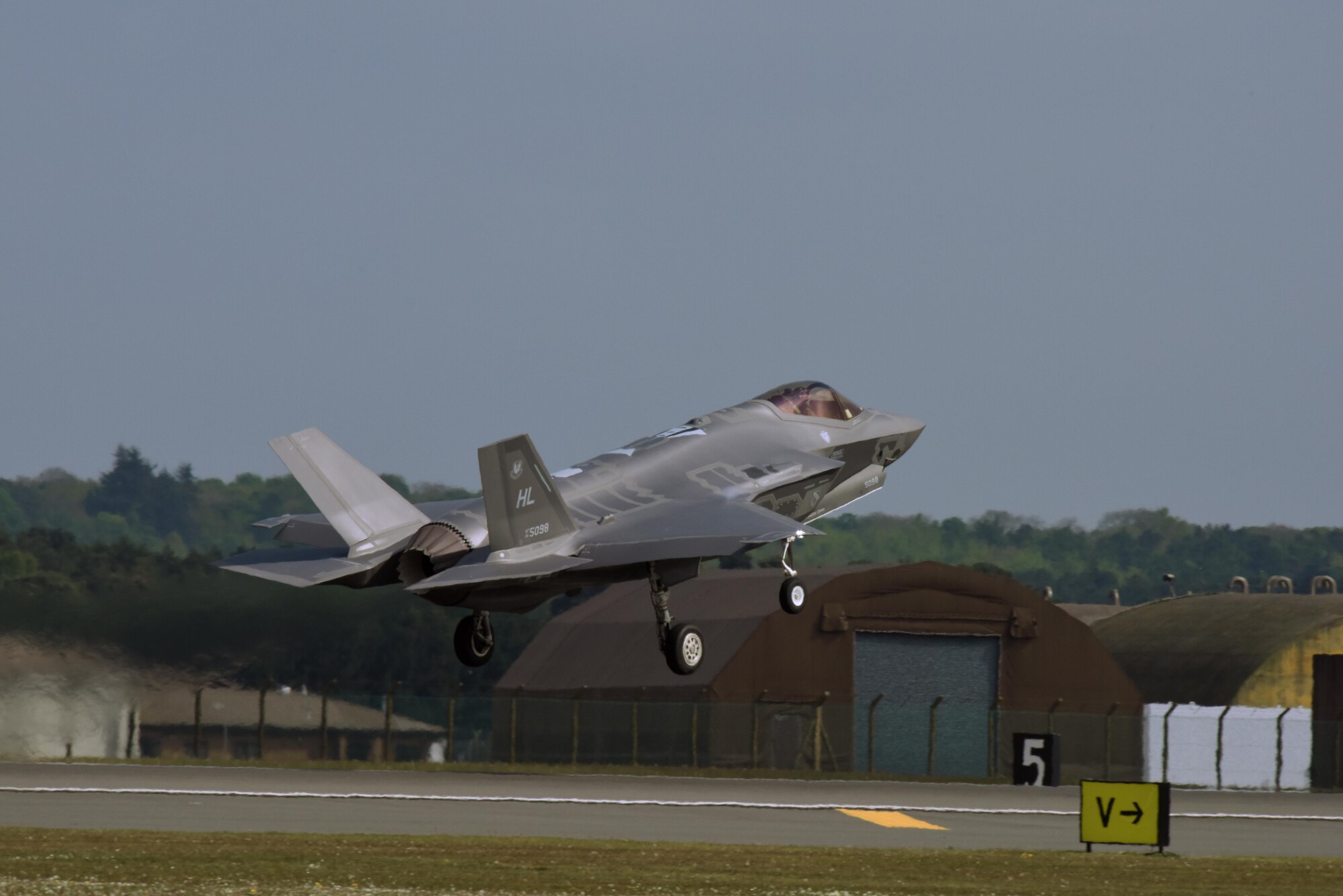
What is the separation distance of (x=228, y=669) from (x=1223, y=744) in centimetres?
4173

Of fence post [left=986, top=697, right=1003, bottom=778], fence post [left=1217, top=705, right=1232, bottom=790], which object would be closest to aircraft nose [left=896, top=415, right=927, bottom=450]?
fence post [left=986, top=697, right=1003, bottom=778]

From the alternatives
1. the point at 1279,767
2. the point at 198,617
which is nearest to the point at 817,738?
the point at 1279,767

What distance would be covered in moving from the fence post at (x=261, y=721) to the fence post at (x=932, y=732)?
21467 millimetres

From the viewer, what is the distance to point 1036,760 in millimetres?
65375

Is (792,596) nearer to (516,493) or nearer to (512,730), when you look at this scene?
(516,493)

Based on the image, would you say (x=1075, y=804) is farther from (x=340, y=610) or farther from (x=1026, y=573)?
(x=1026, y=573)

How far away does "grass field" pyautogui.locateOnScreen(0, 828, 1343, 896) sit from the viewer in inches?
1239

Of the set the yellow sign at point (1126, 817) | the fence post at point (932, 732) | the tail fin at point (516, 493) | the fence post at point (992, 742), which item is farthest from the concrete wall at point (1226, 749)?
the tail fin at point (516, 493)

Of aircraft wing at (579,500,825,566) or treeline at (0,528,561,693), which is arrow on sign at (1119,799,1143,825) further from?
treeline at (0,528,561,693)

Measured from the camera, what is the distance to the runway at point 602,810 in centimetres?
4069

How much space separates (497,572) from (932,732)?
3586 cm

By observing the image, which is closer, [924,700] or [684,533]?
[684,533]

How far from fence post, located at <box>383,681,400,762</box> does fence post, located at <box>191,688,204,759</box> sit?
646 cm

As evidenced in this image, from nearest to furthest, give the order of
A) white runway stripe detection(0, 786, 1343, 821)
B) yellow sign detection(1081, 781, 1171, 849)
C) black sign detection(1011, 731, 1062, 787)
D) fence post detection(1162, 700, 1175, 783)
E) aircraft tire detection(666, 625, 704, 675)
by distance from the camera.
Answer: aircraft tire detection(666, 625, 704, 675) < yellow sign detection(1081, 781, 1171, 849) < white runway stripe detection(0, 786, 1343, 821) < black sign detection(1011, 731, 1062, 787) < fence post detection(1162, 700, 1175, 783)
